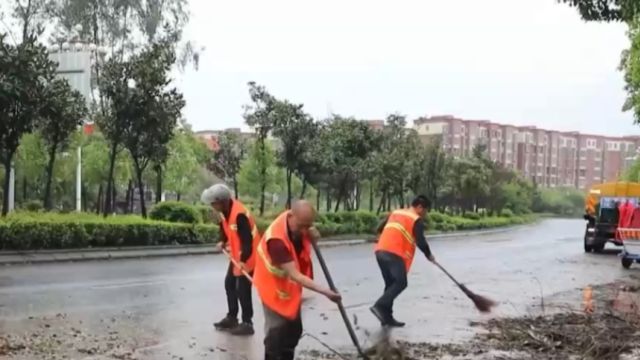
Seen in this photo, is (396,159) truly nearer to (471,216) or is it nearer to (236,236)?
(471,216)

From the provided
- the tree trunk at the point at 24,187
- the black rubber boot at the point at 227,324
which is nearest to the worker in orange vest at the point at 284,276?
the black rubber boot at the point at 227,324

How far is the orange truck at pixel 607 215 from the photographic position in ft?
92.3

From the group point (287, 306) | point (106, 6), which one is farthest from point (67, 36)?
point (287, 306)

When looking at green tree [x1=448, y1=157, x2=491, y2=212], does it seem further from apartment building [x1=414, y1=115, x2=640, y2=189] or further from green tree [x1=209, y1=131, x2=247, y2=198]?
apartment building [x1=414, y1=115, x2=640, y2=189]

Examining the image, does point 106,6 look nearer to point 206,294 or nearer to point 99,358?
point 206,294

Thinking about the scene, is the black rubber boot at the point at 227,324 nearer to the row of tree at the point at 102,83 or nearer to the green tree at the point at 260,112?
the row of tree at the point at 102,83

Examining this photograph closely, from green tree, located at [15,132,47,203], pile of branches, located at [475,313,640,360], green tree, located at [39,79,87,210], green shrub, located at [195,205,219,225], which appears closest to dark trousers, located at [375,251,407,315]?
pile of branches, located at [475,313,640,360]

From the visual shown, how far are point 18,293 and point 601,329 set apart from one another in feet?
25.8

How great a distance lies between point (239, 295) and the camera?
906 centimetres

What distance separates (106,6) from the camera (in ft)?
121

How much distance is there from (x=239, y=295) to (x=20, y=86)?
12.3m

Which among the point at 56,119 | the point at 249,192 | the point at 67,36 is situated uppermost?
the point at 67,36

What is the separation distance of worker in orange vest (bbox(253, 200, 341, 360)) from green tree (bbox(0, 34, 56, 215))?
48.9ft

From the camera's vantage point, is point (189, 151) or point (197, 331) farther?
point (189, 151)
